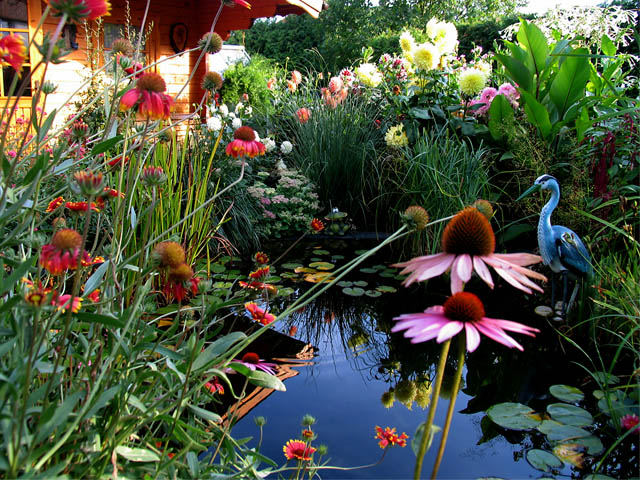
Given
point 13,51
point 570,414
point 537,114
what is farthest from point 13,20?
point 570,414

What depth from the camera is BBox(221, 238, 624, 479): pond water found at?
161 cm

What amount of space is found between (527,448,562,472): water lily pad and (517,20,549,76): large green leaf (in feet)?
9.02

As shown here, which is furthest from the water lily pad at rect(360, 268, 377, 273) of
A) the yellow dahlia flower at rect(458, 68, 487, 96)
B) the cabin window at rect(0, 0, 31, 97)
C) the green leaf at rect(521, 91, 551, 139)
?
the cabin window at rect(0, 0, 31, 97)

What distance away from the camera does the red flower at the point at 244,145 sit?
1510 mm

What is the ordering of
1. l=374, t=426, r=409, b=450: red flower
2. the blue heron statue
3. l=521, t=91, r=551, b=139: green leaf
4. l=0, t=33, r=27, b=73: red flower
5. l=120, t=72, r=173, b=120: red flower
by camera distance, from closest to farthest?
l=0, t=33, r=27, b=73: red flower, l=120, t=72, r=173, b=120: red flower, l=374, t=426, r=409, b=450: red flower, the blue heron statue, l=521, t=91, r=551, b=139: green leaf

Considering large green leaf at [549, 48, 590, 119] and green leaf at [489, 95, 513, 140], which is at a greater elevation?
large green leaf at [549, 48, 590, 119]

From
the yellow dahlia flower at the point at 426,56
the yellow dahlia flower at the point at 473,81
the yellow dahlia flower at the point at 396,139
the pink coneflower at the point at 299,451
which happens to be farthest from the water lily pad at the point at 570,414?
the yellow dahlia flower at the point at 426,56

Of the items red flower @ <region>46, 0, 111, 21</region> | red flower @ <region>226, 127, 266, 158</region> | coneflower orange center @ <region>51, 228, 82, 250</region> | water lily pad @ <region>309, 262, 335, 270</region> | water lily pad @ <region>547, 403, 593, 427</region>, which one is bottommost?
water lily pad @ <region>547, 403, 593, 427</region>

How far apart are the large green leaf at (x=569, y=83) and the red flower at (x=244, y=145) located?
2.50m

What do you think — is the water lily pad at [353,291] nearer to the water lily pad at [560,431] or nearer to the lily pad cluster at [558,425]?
the lily pad cluster at [558,425]

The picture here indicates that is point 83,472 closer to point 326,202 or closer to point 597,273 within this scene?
point 597,273

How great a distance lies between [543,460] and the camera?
1570 millimetres

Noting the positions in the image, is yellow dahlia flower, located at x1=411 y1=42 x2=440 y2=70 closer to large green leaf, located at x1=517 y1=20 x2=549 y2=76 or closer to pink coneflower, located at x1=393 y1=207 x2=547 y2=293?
large green leaf, located at x1=517 y1=20 x2=549 y2=76

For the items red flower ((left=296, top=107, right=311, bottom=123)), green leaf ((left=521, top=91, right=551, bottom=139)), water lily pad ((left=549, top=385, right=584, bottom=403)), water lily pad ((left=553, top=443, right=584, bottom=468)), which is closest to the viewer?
water lily pad ((left=553, top=443, right=584, bottom=468))
